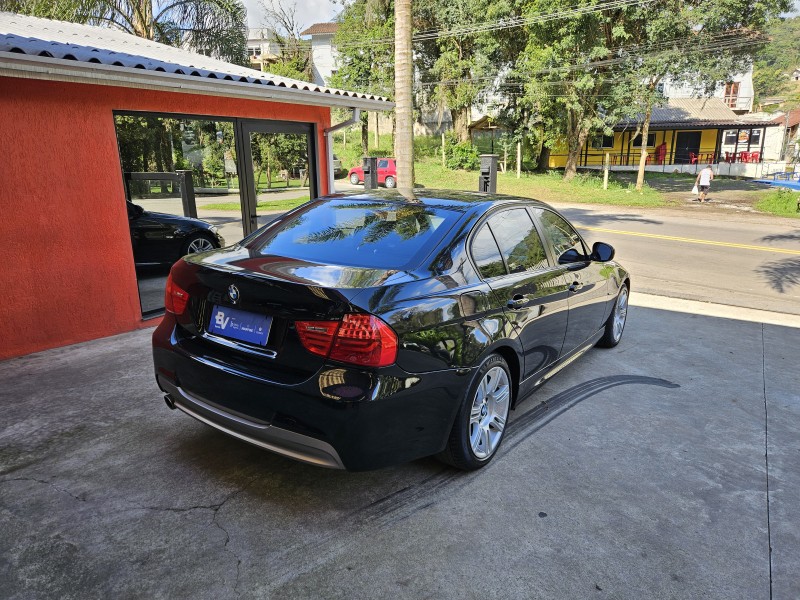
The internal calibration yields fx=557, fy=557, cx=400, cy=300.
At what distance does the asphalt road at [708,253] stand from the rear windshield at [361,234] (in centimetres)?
603

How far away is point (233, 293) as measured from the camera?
9.23 ft

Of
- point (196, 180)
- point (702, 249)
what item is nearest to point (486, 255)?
point (196, 180)

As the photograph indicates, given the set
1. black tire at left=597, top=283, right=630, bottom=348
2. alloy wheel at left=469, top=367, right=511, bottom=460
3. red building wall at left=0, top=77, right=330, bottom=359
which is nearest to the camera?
alloy wheel at left=469, top=367, right=511, bottom=460

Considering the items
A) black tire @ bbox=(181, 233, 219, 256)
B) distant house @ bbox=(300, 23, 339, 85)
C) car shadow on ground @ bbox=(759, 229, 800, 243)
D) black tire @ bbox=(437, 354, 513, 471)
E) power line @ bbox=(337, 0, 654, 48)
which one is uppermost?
distant house @ bbox=(300, 23, 339, 85)

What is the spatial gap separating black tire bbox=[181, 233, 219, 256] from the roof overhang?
1.64 meters

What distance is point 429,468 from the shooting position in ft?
10.9

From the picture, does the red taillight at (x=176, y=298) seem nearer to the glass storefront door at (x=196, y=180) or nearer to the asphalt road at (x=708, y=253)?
the glass storefront door at (x=196, y=180)

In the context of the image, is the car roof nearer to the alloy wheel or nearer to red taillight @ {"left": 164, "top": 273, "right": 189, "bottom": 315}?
the alloy wheel

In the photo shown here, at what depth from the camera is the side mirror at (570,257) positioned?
420 cm

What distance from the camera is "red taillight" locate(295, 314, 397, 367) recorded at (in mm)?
2523

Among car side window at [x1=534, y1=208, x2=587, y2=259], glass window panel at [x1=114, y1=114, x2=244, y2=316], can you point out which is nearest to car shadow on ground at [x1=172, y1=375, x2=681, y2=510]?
car side window at [x1=534, y1=208, x2=587, y2=259]

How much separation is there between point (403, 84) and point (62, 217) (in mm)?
5694

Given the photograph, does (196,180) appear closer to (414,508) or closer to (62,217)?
(62,217)

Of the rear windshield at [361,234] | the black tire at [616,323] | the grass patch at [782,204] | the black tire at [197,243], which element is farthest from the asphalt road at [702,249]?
the rear windshield at [361,234]
